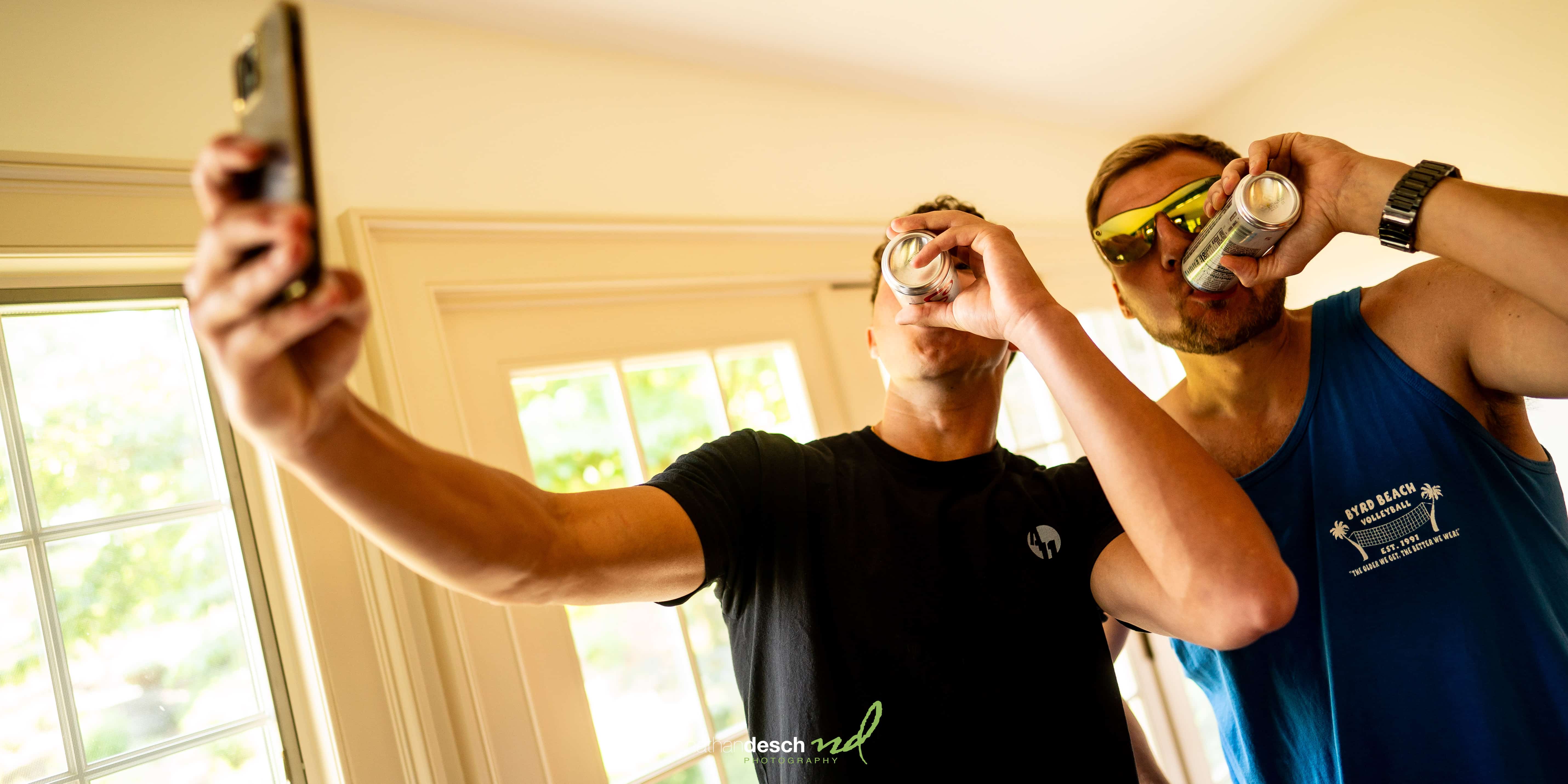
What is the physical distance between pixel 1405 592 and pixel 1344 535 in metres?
0.09

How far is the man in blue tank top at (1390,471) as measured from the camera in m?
0.90

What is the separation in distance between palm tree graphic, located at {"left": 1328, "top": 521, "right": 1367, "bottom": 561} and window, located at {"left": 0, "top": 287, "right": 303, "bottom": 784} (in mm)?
1364

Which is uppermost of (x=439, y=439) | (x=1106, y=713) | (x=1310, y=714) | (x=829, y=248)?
(x=829, y=248)

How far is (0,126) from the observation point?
1.02m

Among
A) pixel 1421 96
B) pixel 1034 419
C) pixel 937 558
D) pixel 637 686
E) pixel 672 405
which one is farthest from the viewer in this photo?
pixel 1421 96

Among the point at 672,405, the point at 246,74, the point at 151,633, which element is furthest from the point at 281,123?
the point at 672,405

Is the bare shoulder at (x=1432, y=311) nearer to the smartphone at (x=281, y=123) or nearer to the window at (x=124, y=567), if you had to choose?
the smartphone at (x=281, y=123)

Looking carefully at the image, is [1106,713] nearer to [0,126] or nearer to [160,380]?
[160,380]

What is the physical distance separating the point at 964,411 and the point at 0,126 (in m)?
1.23

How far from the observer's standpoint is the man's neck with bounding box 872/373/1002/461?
104 centimetres

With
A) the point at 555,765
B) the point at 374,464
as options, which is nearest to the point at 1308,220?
the point at 374,464

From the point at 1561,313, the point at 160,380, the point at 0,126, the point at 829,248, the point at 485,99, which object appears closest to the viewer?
the point at 1561,313

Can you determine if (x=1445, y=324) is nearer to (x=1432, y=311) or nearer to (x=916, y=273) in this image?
(x=1432, y=311)

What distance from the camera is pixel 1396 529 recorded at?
987 mm
